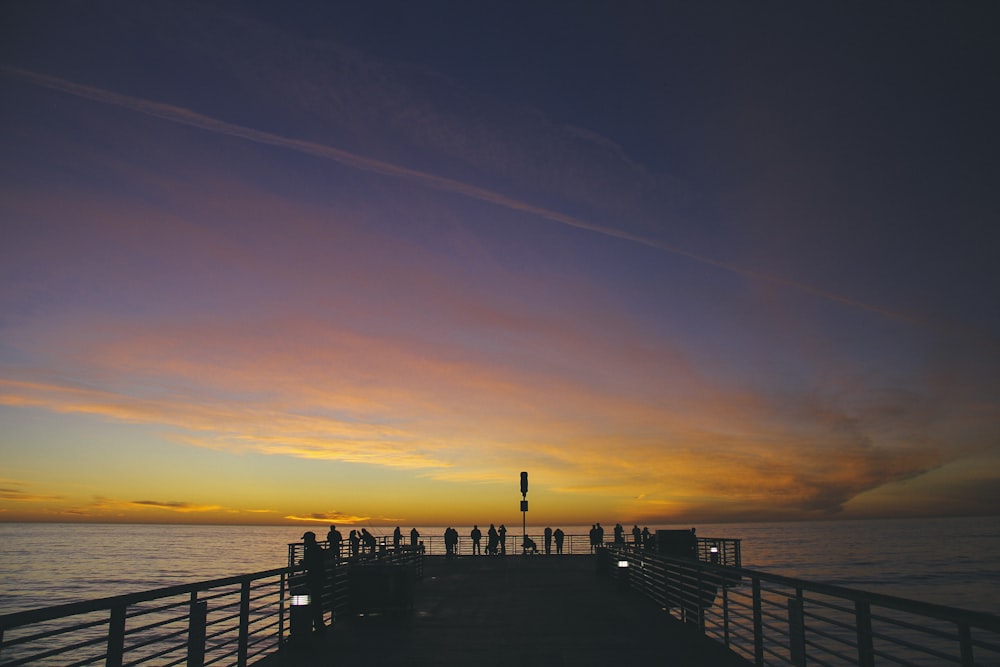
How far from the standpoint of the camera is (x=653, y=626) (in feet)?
43.9

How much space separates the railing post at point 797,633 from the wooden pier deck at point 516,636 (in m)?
1.84

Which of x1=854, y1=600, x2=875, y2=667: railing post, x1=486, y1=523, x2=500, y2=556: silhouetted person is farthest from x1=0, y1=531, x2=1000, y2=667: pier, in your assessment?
x1=486, y1=523, x2=500, y2=556: silhouetted person

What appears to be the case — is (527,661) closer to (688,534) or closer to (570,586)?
(570,586)

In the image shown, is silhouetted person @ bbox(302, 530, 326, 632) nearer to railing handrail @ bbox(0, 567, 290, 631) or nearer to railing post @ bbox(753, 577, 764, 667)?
railing handrail @ bbox(0, 567, 290, 631)

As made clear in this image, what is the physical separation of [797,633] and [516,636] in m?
5.47

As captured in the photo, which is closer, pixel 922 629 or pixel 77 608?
pixel 922 629

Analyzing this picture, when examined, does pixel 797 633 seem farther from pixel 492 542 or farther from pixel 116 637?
pixel 492 542

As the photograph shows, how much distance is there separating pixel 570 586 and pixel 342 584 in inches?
351

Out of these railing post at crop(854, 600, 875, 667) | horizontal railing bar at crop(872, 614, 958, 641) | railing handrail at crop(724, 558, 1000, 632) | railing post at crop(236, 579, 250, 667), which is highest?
railing handrail at crop(724, 558, 1000, 632)

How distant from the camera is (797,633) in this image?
26.6 feet

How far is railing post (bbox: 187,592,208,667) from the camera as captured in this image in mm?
8422

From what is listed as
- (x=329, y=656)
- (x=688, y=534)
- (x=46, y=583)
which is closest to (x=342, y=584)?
(x=329, y=656)

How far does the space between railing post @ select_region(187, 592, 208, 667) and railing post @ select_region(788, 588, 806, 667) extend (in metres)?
6.40

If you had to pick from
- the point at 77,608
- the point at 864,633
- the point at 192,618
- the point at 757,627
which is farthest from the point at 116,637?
the point at 757,627
